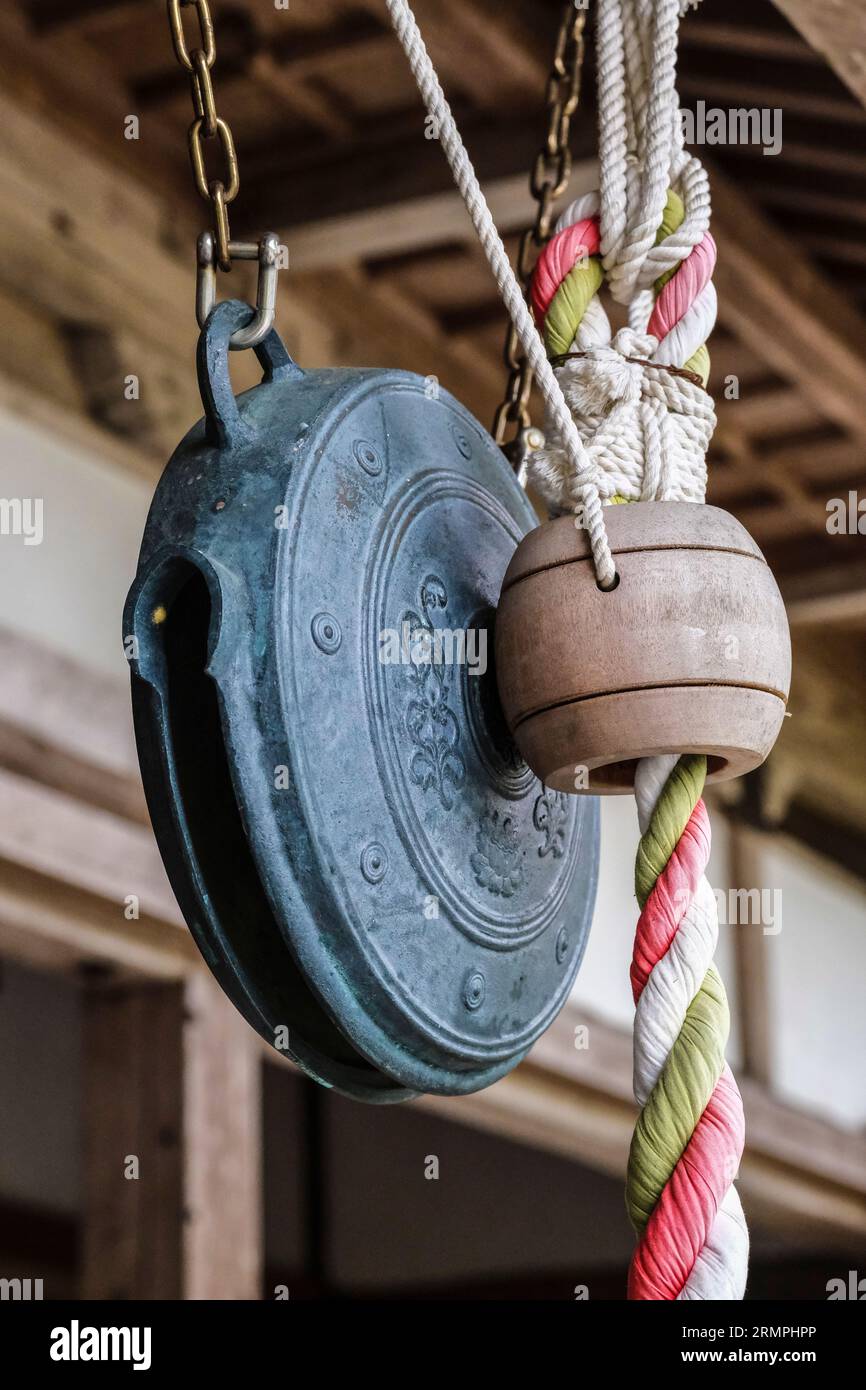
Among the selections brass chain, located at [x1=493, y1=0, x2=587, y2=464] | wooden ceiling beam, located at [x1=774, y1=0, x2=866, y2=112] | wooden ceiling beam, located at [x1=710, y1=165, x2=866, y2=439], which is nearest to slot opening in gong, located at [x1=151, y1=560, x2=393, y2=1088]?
brass chain, located at [x1=493, y1=0, x2=587, y2=464]

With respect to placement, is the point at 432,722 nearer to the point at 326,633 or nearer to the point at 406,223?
the point at 326,633

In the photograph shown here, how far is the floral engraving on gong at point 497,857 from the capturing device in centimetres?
91

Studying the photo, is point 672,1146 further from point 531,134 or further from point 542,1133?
point 542,1133

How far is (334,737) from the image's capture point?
0.81 metres

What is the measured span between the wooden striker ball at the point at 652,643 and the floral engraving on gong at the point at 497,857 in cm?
9

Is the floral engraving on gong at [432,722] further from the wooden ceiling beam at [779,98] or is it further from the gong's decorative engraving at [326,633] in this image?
the wooden ceiling beam at [779,98]

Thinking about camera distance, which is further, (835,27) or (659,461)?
(835,27)

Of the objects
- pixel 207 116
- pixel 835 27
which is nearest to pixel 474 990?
pixel 207 116

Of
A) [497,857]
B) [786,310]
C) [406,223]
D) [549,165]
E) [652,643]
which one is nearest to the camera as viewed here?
[652,643]

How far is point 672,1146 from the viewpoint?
784 mm

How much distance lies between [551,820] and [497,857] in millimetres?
78
